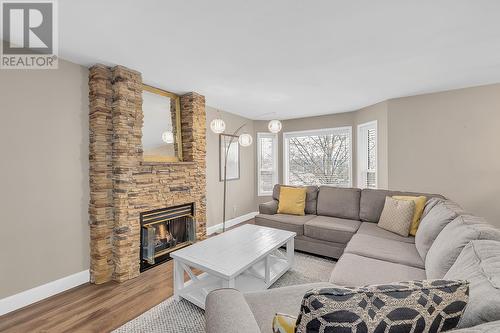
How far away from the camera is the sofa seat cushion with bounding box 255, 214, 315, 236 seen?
10.6 ft

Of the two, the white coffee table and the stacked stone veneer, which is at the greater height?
the stacked stone veneer

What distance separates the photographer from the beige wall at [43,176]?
205 cm

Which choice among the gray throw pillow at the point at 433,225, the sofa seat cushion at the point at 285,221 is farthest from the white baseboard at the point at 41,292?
the gray throw pillow at the point at 433,225

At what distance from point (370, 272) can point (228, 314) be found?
130 cm

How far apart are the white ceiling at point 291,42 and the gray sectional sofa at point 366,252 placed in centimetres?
159

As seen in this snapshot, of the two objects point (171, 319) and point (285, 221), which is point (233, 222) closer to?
point (285, 221)

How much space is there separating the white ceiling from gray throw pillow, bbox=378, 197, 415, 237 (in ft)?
5.39

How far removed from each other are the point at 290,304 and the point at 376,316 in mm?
757

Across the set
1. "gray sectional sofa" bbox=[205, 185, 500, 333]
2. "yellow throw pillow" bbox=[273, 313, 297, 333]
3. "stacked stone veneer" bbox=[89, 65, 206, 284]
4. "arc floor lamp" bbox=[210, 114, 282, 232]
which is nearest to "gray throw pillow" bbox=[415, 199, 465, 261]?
"gray sectional sofa" bbox=[205, 185, 500, 333]

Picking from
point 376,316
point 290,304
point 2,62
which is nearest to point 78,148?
point 2,62

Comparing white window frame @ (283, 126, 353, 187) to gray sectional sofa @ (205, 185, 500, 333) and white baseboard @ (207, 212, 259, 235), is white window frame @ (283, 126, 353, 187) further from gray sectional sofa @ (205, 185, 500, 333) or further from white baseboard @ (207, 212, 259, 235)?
gray sectional sofa @ (205, 185, 500, 333)

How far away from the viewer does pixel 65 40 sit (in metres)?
2.04

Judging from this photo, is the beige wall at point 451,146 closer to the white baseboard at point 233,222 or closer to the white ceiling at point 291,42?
the white ceiling at point 291,42

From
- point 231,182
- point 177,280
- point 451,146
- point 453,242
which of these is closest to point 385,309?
point 453,242
